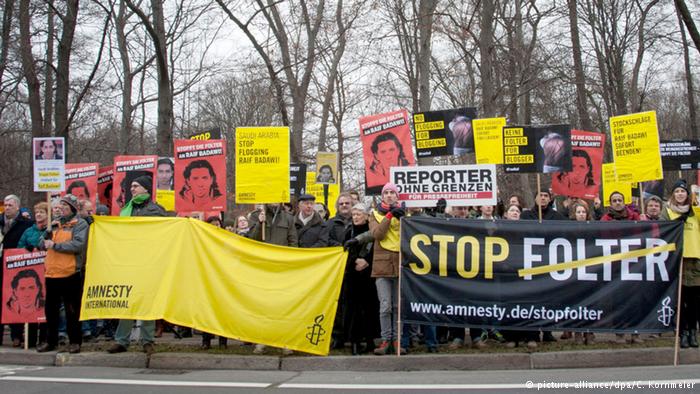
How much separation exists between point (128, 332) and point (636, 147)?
8.30 m

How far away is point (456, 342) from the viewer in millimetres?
9000

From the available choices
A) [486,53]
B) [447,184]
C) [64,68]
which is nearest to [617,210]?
[447,184]

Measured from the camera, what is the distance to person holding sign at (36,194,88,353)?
898 centimetres

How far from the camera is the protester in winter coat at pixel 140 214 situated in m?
8.91

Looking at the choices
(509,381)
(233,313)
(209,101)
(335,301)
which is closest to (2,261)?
(233,313)

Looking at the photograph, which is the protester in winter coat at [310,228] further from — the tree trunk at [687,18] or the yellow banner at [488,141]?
the tree trunk at [687,18]

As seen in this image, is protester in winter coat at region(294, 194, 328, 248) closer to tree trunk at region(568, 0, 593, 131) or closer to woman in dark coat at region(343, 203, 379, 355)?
woman in dark coat at region(343, 203, 379, 355)

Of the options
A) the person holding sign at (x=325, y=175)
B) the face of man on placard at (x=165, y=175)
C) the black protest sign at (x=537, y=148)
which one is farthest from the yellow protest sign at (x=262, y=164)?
the person holding sign at (x=325, y=175)

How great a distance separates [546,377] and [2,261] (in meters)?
7.76

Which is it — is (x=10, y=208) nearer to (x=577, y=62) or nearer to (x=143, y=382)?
(x=143, y=382)

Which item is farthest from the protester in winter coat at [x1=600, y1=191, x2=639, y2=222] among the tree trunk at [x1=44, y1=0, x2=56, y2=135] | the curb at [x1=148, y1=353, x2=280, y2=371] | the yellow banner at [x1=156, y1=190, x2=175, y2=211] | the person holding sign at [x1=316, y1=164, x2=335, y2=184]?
the tree trunk at [x1=44, y1=0, x2=56, y2=135]

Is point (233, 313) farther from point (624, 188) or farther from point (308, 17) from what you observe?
point (308, 17)

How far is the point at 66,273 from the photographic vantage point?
9016 millimetres

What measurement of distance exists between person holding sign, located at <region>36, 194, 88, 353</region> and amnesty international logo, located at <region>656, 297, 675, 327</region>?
7469 mm
